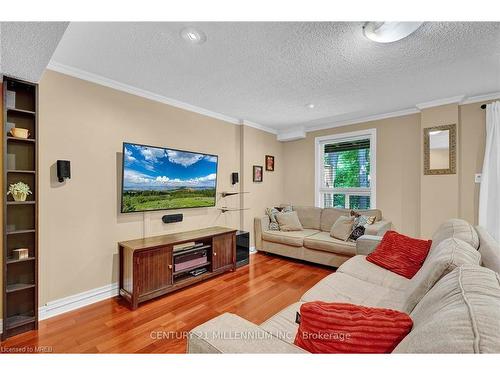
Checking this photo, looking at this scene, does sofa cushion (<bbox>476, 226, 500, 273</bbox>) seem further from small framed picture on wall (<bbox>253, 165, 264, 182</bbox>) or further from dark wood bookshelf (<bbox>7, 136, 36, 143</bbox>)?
dark wood bookshelf (<bbox>7, 136, 36, 143</bbox>)

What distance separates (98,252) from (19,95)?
5.33 ft

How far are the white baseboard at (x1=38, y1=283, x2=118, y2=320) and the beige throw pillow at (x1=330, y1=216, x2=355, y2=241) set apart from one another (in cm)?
301

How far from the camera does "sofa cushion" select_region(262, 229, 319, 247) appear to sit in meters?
3.74

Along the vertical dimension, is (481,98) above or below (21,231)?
above

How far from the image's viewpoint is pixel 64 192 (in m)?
2.32

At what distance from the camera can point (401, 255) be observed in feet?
7.25

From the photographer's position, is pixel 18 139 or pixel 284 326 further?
pixel 18 139

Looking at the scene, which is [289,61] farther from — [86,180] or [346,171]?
[346,171]

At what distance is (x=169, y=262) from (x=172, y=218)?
66 cm

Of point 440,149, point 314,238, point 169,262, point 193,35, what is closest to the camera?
point 193,35

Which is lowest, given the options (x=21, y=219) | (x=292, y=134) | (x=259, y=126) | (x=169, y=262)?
(x=169, y=262)

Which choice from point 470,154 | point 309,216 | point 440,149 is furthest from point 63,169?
point 470,154
